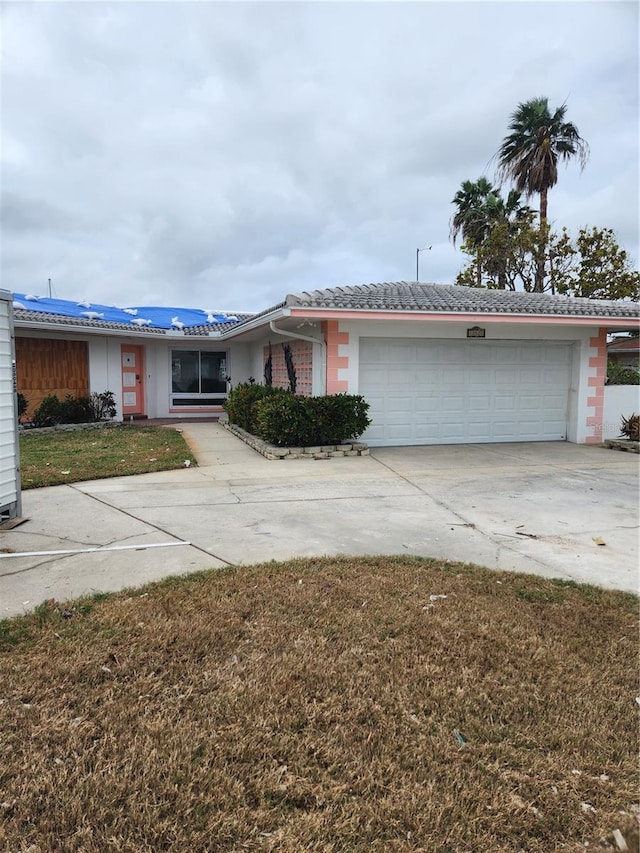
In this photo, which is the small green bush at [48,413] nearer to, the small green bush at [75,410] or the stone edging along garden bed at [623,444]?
the small green bush at [75,410]

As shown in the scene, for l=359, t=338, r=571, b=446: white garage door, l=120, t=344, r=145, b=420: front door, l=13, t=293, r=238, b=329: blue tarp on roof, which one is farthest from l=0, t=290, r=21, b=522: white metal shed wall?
l=120, t=344, r=145, b=420: front door

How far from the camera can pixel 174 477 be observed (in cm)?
874

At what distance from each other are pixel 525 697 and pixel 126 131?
1535 cm

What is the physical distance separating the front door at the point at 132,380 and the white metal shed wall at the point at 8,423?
466 inches

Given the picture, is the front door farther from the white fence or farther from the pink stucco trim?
the white fence

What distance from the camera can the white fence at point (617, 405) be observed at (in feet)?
45.0

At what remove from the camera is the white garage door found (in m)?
12.4

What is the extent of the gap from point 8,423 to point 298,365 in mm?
8272

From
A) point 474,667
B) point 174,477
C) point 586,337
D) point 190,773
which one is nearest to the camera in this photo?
point 190,773

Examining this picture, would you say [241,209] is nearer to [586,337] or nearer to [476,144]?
[476,144]

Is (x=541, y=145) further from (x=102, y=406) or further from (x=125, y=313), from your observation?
(x=102, y=406)

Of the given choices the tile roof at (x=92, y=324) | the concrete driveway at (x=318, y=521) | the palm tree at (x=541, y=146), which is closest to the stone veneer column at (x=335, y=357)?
the concrete driveway at (x=318, y=521)

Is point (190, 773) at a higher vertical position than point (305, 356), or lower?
lower

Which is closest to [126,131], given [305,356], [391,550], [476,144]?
[305,356]
